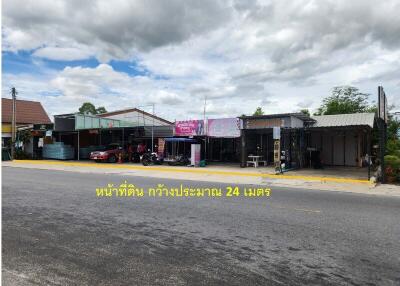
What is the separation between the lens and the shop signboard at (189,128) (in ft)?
85.2

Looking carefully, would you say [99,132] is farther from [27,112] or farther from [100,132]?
[27,112]

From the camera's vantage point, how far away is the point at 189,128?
26562mm

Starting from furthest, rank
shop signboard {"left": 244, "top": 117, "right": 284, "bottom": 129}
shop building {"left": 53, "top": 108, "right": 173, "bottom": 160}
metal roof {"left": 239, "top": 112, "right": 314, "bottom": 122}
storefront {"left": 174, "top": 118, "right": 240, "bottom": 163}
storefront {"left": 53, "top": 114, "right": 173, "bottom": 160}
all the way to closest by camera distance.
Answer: storefront {"left": 53, "top": 114, "right": 173, "bottom": 160}
shop building {"left": 53, "top": 108, "right": 173, "bottom": 160}
storefront {"left": 174, "top": 118, "right": 240, "bottom": 163}
shop signboard {"left": 244, "top": 117, "right": 284, "bottom": 129}
metal roof {"left": 239, "top": 112, "right": 314, "bottom": 122}

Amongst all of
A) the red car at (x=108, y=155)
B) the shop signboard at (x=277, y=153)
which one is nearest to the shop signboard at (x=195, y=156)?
the shop signboard at (x=277, y=153)

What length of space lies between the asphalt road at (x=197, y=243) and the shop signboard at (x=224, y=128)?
581 inches

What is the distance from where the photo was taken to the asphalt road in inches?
174

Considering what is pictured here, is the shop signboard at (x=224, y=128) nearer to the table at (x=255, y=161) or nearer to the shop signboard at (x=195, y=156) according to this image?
the shop signboard at (x=195, y=156)

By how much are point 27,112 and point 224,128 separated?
3934 cm

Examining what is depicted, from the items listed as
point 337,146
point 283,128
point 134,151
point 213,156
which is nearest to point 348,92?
point 337,146

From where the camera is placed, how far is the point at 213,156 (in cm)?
3097

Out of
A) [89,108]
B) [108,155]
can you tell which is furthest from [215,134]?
[89,108]

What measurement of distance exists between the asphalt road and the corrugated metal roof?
12409 mm

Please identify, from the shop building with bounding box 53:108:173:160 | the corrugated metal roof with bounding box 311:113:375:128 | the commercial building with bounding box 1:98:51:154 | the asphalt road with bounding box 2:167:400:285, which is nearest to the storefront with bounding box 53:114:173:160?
the shop building with bounding box 53:108:173:160

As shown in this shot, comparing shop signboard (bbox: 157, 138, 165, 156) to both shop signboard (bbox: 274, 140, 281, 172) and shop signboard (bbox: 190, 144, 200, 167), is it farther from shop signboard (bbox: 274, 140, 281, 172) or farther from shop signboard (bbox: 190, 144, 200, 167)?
shop signboard (bbox: 274, 140, 281, 172)
